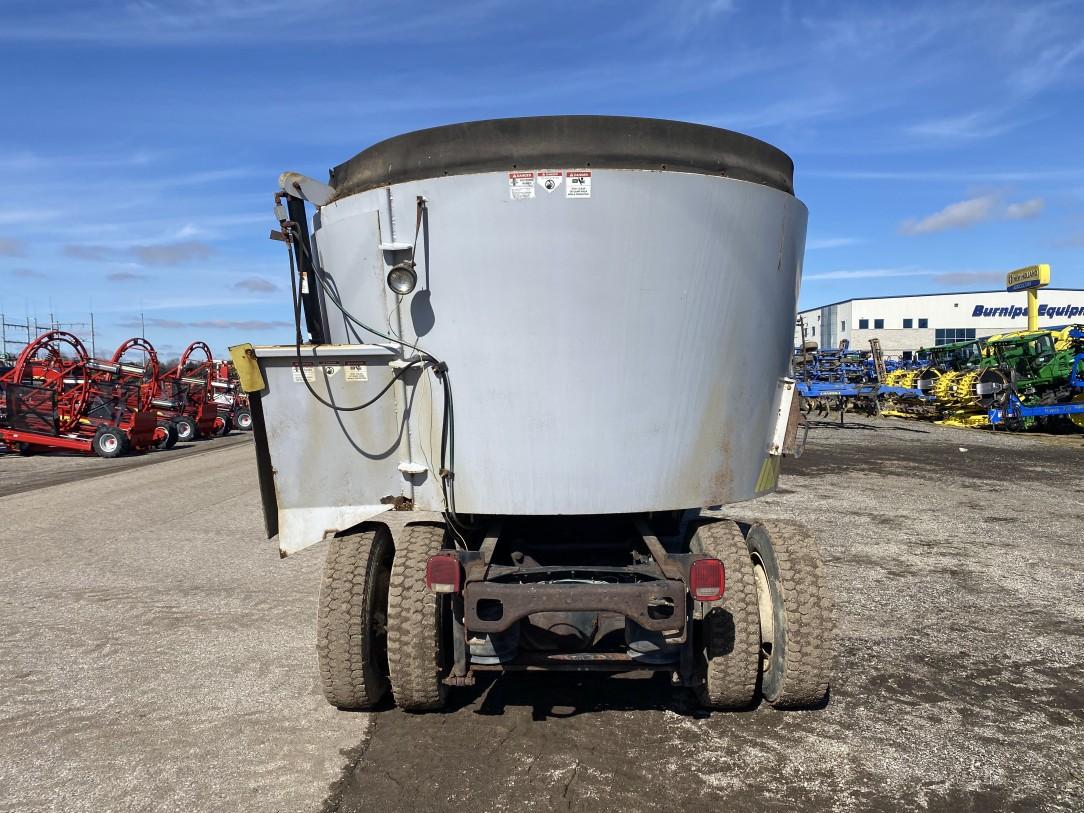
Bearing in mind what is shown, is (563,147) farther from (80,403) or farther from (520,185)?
(80,403)

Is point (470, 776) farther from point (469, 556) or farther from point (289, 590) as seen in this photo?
point (289, 590)

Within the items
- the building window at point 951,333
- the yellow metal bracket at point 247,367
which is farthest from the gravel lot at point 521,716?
the building window at point 951,333

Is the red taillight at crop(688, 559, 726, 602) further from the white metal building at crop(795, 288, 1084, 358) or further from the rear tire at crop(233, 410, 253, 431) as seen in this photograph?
the white metal building at crop(795, 288, 1084, 358)

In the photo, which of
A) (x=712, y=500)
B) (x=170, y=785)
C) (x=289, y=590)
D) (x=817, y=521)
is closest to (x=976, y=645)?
(x=712, y=500)

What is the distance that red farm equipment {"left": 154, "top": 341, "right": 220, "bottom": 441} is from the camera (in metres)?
21.5

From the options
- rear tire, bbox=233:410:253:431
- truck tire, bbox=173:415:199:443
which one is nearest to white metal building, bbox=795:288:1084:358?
rear tire, bbox=233:410:253:431

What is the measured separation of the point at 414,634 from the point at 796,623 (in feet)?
5.74

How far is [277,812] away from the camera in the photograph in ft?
9.61

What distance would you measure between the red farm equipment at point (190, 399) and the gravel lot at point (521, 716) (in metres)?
15.5

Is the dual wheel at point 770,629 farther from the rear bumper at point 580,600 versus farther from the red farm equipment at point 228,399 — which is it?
the red farm equipment at point 228,399

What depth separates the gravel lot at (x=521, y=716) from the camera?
3064 mm

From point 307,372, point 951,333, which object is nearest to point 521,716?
point 307,372

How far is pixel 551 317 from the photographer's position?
3.24m

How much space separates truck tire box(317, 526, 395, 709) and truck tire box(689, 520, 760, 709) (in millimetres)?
1552
